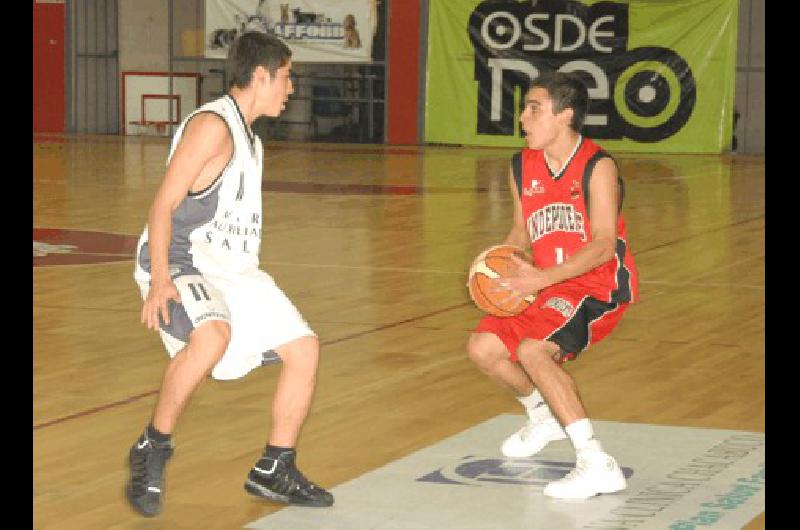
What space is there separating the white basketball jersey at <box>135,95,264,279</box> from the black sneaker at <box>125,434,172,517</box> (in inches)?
21.4

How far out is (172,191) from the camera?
464 cm

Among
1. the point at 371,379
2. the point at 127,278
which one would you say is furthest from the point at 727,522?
the point at 127,278

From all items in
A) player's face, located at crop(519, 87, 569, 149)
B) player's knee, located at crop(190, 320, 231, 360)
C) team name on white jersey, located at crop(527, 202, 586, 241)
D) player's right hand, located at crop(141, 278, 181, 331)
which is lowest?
player's knee, located at crop(190, 320, 231, 360)

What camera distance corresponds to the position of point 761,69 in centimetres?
2678

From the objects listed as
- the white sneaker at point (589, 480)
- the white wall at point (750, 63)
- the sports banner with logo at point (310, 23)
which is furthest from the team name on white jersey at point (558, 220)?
the sports banner with logo at point (310, 23)

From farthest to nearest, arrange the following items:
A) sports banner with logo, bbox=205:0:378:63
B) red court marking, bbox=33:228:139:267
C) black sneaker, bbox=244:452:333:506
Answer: sports banner with logo, bbox=205:0:378:63
red court marking, bbox=33:228:139:267
black sneaker, bbox=244:452:333:506

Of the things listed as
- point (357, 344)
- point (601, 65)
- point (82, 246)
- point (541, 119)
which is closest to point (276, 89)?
point (541, 119)

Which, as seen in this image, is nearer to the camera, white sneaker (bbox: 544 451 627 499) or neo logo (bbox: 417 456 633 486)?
white sneaker (bbox: 544 451 627 499)

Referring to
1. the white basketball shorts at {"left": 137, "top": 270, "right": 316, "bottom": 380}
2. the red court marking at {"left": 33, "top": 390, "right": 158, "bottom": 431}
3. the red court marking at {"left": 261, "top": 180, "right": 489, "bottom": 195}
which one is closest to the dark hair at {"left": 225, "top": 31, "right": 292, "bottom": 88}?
the white basketball shorts at {"left": 137, "top": 270, "right": 316, "bottom": 380}

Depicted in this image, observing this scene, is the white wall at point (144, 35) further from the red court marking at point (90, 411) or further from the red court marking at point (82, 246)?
the red court marking at point (90, 411)

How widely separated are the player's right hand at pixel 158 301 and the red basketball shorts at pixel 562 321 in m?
1.36

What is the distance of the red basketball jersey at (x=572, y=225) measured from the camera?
542 centimetres

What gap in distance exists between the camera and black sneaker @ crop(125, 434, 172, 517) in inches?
187

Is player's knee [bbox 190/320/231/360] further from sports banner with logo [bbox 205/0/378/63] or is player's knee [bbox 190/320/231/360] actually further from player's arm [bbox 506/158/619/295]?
sports banner with logo [bbox 205/0/378/63]
